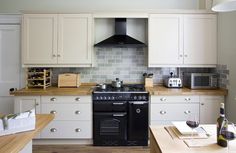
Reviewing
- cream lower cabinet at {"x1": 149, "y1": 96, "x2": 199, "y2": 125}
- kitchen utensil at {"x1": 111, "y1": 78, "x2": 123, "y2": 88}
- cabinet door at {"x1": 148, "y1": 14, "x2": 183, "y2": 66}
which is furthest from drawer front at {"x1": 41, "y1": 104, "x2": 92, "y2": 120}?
cabinet door at {"x1": 148, "y1": 14, "x2": 183, "y2": 66}

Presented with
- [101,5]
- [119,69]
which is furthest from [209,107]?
[101,5]

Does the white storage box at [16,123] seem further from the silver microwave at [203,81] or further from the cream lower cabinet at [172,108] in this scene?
the silver microwave at [203,81]

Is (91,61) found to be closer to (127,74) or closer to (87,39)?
(87,39)

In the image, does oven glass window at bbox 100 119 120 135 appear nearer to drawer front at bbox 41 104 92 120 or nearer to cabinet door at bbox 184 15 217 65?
drawer front at bbox 41 104 92 120

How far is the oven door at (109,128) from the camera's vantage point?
340cm

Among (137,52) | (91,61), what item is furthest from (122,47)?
(91,61)

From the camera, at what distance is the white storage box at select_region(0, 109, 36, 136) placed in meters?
1.55

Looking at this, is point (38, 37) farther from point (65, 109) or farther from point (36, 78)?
point (65, 109)

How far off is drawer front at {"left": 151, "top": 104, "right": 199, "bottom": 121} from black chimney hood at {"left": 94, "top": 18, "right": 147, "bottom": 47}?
3.42 feet

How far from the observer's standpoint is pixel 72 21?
3645mm

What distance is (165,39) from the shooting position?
3.68 metres

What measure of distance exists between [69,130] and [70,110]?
12.4 inches

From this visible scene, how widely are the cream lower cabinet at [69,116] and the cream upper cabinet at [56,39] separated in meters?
0.64

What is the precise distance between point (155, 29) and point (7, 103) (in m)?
2.90
